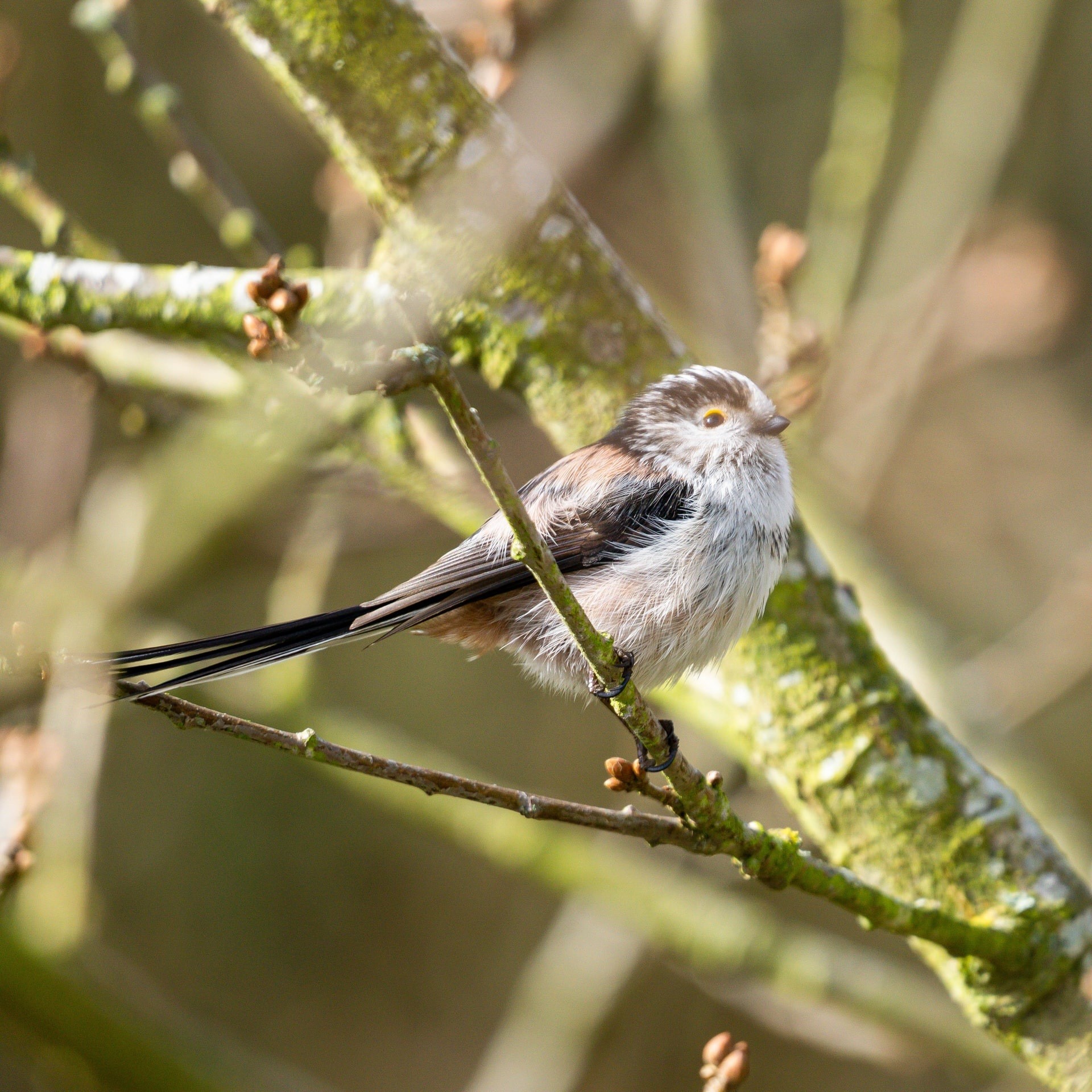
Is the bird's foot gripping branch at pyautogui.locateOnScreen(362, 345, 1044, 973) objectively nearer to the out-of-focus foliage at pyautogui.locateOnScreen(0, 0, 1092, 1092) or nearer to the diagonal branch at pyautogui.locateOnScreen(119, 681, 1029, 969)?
the diagonal branch at pyautogui.locateOnScreen(119, 681, 1029, 969)

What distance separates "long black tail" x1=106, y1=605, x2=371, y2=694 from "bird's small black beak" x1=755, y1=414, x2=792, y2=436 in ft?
3.82

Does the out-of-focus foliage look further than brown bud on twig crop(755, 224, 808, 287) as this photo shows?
Yes

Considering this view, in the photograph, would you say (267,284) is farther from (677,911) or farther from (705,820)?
(677,911)

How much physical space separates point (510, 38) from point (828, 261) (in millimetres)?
1462

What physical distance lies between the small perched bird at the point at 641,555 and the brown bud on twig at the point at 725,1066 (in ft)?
2.77

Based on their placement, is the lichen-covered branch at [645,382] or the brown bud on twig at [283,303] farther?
the lichen-covered branch at [645,382]

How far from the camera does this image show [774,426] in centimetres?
304

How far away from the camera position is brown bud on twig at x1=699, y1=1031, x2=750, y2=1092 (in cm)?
227

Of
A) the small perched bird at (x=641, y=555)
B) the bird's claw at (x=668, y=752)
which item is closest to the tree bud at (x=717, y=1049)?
the bird's claw at (x=668, y=752)

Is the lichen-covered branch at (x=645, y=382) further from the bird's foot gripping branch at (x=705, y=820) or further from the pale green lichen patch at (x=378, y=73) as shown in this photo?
the bird's foot gripping branch at (x=705, y=820)

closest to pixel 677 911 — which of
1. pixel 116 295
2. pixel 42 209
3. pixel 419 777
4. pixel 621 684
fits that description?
pixel 621 684

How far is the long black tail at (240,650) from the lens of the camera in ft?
7.14

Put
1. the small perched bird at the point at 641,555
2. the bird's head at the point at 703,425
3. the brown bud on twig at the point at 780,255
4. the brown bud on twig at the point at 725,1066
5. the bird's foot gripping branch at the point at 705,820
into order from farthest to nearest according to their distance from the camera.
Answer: the brown bud on twig at the point at 780,255 → the bird's head at the point at 703,425 → the small perched bird at the point at 641,555 → the brown bud on twig at the point at 725,1066 → the bird's foot gripping branch at the point at 705,820

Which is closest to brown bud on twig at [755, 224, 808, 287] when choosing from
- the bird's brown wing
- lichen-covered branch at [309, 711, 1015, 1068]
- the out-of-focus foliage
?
the out-of-focus foliage
